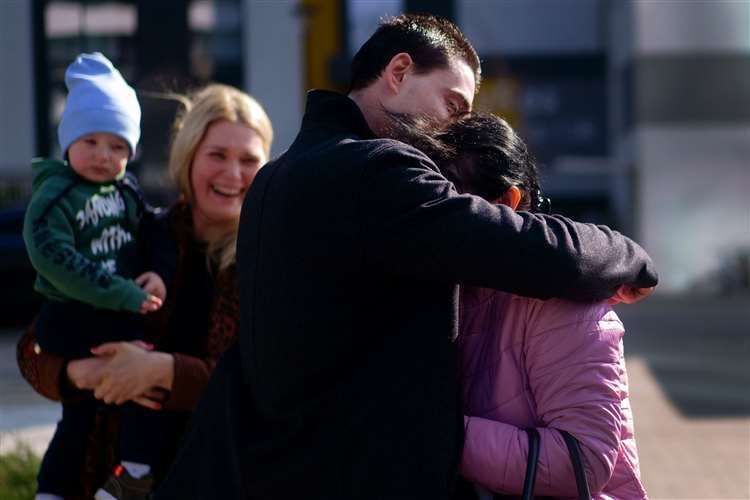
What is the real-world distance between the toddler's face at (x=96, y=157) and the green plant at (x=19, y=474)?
2.17m

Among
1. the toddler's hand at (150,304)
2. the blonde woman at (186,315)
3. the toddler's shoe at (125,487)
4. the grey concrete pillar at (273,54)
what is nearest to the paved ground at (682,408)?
the blonde woman at (186,315)

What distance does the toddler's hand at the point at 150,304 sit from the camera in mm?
2979

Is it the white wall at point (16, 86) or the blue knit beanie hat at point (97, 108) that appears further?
the white wall at point (16, 86)

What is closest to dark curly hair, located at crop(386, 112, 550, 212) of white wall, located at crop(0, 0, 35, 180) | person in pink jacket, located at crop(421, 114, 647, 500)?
person in pink jacket, located at crop(421, 114, 647, 500)

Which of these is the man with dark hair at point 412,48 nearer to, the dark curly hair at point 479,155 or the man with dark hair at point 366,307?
the dark curly hair at point 479,155

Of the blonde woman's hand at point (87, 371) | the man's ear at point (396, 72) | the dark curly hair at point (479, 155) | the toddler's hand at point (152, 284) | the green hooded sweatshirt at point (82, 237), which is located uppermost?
the man's ear at point (396, 72)

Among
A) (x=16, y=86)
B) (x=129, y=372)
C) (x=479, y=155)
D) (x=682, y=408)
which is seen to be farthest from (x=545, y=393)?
(x=16, y=86)

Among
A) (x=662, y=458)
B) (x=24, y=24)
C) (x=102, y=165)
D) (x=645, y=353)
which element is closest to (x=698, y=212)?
(x=645, y=353)

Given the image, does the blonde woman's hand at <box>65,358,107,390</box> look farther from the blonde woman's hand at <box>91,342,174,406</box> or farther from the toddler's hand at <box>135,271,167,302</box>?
the toddler's hand at <box>135,271,167,302</box>

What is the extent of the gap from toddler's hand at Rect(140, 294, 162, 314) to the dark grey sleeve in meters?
1.06

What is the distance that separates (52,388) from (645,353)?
9.74m

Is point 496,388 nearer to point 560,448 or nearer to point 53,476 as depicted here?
point 560,448

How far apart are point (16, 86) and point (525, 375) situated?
2469cm

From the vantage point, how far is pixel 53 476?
317cm
